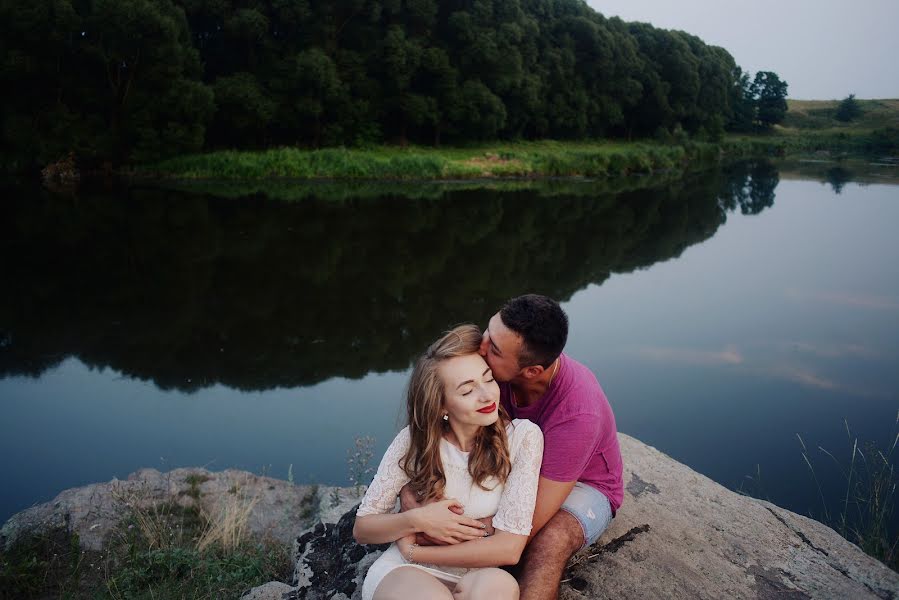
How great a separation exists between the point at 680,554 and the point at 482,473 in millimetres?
1342

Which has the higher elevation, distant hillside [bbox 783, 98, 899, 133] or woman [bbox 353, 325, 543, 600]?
distant hillside [bbox 783, 98, 899, 133]

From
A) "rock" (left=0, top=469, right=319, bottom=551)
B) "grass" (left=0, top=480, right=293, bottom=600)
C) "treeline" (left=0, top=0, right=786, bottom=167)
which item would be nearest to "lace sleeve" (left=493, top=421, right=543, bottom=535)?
"grass" (left=0, top=480, right=293, bottom=600)

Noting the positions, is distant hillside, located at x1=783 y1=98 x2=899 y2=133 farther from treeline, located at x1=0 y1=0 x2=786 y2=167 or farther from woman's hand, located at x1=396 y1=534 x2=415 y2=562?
woman's hand, located at x1=396 y1=534 x2=415 y2=562

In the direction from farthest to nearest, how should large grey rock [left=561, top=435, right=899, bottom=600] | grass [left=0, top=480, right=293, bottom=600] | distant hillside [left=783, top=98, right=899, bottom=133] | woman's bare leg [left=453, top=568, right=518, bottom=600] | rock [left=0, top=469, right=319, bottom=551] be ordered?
1. distant hillside [left=783, top=98, right=899, bottom=133]
2. rock [left=0, top=469, right=319, bottom=551]
3. grass [left=0, top=480, right=293, bottom=600]
4. large grey rock [left=561, top=435, right=899, bottom=600]
5. woman's bare leg [left=453, top=568, right=518, bottom=600]

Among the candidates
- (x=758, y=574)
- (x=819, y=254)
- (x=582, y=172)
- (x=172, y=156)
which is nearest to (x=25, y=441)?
(x=758, y=574)

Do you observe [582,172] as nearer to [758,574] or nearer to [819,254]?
[819,254]

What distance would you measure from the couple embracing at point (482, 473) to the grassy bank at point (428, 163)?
28.8 meters

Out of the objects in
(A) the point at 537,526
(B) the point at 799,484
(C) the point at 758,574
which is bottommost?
(B) the point at 799,484

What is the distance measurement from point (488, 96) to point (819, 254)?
903 inches

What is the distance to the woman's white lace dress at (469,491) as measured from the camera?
3.07 m

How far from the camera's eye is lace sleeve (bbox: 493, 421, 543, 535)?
121 inches

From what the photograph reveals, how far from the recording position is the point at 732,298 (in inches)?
554

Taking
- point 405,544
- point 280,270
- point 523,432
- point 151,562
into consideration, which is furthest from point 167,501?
point 280,270

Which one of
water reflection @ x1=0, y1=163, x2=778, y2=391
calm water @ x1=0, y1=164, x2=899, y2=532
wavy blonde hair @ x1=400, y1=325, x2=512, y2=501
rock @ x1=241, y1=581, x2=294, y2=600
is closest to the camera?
wavy blonde hair @ x1=400, y1=325, x2=512, y2=501
